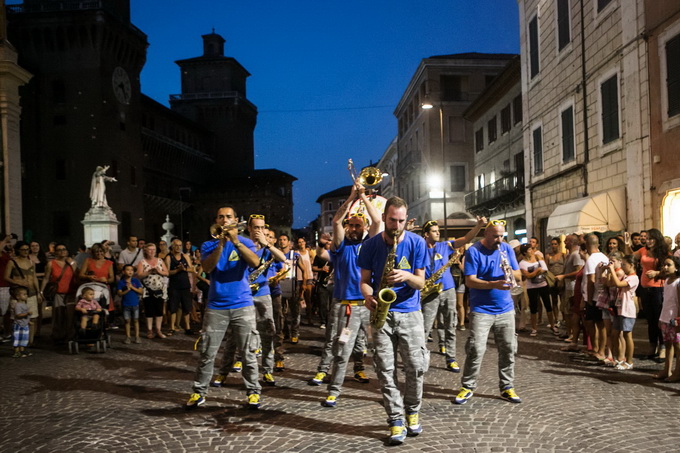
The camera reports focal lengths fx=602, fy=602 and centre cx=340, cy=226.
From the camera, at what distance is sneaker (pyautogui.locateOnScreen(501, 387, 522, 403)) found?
6008mm

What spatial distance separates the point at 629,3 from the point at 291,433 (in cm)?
1389

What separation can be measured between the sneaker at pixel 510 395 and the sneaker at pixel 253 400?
2.48m

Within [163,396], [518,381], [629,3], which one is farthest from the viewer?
[629,3]

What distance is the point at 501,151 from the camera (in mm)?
31125

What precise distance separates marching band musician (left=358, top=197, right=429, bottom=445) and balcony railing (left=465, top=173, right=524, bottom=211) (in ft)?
77.3

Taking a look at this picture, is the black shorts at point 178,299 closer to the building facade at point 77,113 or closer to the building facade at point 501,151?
the building facade at point 501,151

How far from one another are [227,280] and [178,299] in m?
6.70

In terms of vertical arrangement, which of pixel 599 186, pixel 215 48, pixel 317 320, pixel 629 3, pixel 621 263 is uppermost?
pixel 215 48

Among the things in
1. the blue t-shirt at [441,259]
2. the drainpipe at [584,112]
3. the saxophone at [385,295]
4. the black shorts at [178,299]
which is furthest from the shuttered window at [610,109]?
the saxophone at [385,295]

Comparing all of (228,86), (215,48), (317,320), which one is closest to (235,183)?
(228,86)

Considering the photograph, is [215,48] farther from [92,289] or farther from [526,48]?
[92,289]

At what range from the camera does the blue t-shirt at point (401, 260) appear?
4898 millimetres

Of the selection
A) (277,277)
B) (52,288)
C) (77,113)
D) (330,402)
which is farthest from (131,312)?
(77,113)

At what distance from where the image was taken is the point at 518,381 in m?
7.03
